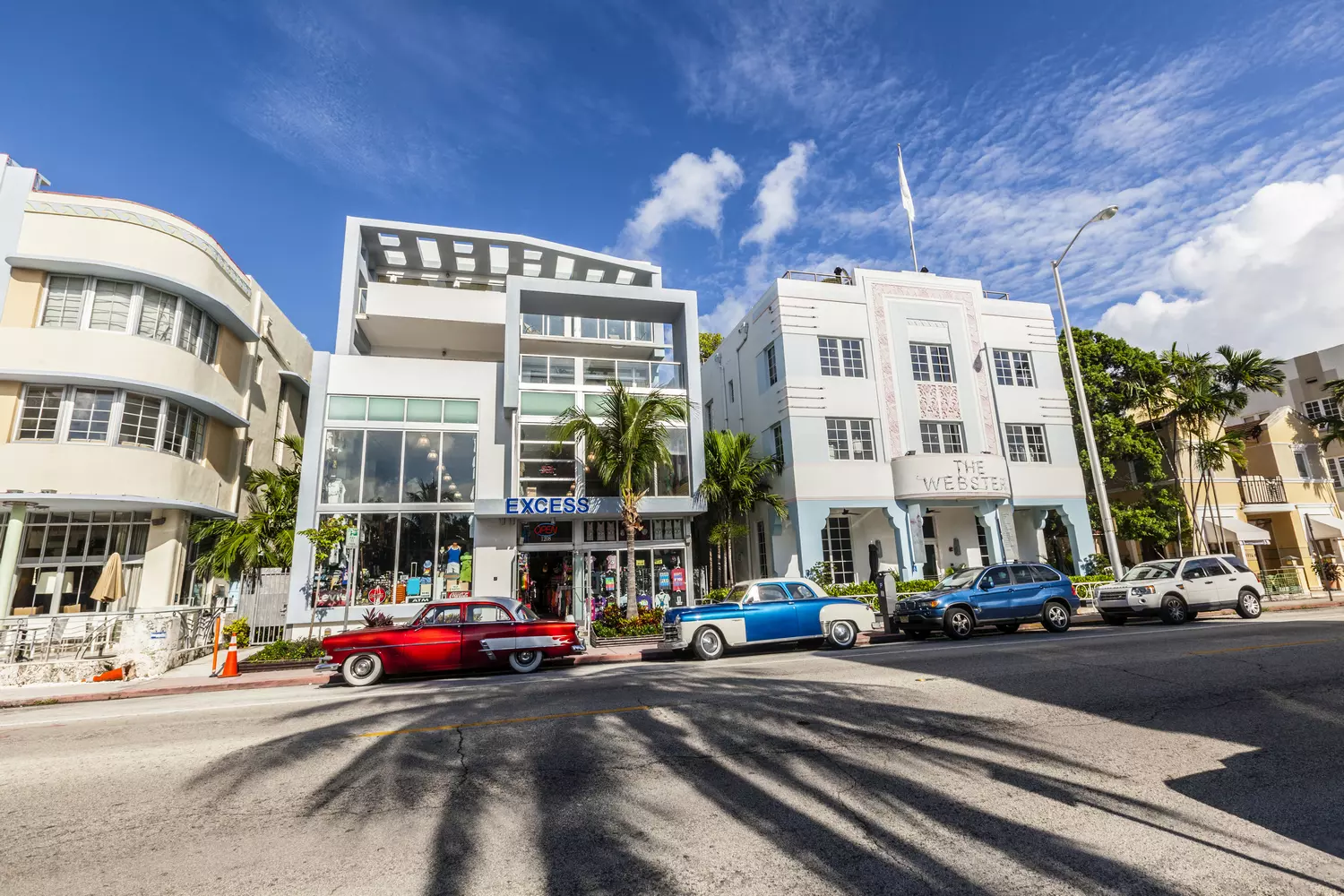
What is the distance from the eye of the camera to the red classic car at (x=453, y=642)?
38.7ft

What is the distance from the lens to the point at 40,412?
17.5m

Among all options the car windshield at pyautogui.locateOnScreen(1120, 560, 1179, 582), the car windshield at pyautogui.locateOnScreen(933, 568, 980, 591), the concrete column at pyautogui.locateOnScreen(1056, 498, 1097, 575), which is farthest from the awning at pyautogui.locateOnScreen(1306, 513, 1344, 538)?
the car windshield at pyautogui.locateOnScreen(933, 568, 980, 591)

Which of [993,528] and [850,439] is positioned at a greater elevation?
[850,439]

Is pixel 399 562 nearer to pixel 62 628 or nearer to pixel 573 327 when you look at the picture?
pixel 62 628

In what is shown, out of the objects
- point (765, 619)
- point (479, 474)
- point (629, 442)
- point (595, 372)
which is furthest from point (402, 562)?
point (765, 619)

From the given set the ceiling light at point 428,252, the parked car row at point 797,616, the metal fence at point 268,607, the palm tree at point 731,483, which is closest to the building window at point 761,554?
the palm tree at point 731,483

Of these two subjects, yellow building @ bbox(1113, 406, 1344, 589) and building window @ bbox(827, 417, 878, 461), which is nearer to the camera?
building window @ bbox(827, 417, 878, 461)

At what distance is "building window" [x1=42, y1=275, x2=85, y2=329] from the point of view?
18.0 meters

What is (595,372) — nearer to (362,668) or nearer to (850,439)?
(850,439)

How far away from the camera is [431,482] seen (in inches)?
796

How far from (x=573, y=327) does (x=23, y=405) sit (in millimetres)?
16529

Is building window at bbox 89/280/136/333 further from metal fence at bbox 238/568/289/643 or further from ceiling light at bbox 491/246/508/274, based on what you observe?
ceiling light at bbox 491/246/508/274

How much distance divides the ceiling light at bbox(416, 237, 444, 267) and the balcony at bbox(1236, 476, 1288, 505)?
37387mm

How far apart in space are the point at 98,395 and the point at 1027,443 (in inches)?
1266
